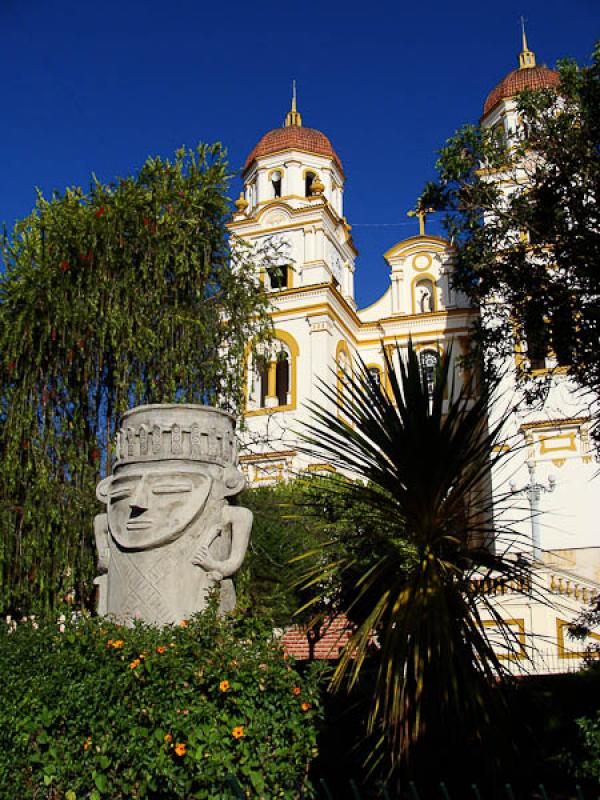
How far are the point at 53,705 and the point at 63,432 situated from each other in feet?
21.9

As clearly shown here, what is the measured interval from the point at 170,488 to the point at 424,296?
24838mm

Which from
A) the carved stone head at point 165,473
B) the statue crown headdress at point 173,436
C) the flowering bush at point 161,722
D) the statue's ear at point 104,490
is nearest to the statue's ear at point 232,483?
the carved stone head at point 165,473

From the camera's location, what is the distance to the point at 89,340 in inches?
428

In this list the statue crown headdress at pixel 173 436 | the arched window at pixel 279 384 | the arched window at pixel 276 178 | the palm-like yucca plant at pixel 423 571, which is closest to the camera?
the palm-like yucca plant at pixel 423 571

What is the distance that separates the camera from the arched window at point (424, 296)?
29.4 metres

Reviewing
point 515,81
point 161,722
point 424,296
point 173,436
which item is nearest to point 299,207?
point 424,296

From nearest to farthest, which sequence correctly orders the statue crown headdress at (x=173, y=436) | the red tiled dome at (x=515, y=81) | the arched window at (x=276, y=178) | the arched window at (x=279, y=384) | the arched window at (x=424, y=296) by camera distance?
1. the statue crown headdress at (x=173, y=436)
2. the arched window at (x=279, y=384)
3. the red tiled dome at (x=515, y=81)
4. the arched window at (x=424, y=296)
5. the arched window at (x=276, y=178)

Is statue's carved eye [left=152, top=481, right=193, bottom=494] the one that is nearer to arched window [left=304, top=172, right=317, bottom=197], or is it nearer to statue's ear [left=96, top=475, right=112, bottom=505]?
statue's ear [left=96, top=475, right=112, bottom=505]

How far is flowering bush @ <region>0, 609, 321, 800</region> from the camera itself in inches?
159

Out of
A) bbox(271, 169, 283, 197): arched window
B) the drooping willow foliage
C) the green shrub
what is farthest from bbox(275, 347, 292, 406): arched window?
the green shrub

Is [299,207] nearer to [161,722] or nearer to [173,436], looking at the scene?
[173,436]

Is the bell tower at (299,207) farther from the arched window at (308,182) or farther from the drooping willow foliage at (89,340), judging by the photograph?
the drooping willow foliage at (89,340)

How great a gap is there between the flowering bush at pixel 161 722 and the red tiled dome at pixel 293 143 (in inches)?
1075

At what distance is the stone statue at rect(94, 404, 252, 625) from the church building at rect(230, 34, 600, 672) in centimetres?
1564
